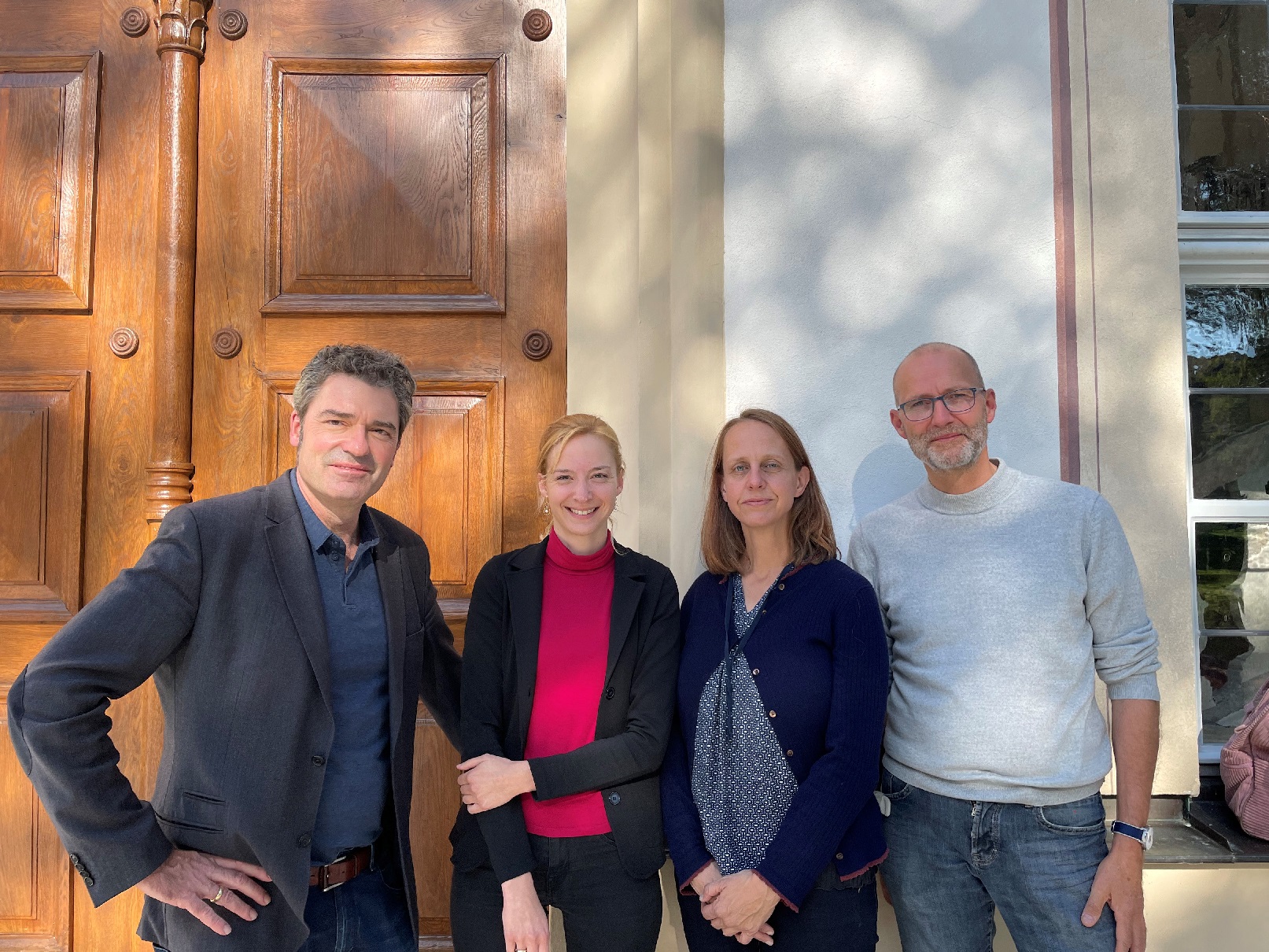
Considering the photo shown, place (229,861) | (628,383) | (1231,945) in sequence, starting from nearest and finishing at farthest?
(229,861) < (1231,945) < (628,383)

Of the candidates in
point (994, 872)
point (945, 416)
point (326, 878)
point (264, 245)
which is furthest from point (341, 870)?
point (264, 245)

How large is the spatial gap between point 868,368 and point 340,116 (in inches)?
66.6

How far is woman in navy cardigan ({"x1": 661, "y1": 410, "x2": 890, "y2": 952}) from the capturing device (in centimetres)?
172

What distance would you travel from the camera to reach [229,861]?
1.55 metres

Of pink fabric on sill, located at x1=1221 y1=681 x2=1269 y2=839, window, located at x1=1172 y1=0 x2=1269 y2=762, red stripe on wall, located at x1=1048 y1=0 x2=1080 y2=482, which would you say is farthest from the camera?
window, located at x1=1172 y1=0 x2=1269 y2=762

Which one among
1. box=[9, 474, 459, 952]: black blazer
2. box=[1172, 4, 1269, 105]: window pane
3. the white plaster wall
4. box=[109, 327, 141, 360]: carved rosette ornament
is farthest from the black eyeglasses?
box=[109, 327, 141, 360]: carved rosette ornament

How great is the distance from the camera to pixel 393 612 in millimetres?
1748

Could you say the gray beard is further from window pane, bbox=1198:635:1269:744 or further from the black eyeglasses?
window pane, bbox=1198:635:1269:744

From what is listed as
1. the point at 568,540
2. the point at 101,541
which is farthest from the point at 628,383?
the point at 101,541

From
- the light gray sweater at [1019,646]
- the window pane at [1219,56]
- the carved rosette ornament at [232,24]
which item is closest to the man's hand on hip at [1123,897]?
the light gray sweater at [1019,646]

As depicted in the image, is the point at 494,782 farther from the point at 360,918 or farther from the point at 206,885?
the point at 206,885

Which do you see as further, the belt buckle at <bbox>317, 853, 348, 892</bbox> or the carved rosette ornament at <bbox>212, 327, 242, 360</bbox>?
the carved rosette ornament at <bbox>212, 327, 242, 360</bbox>

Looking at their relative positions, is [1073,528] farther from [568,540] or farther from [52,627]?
[52,627]

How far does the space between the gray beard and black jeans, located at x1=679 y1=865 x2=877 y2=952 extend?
2.83 feet
